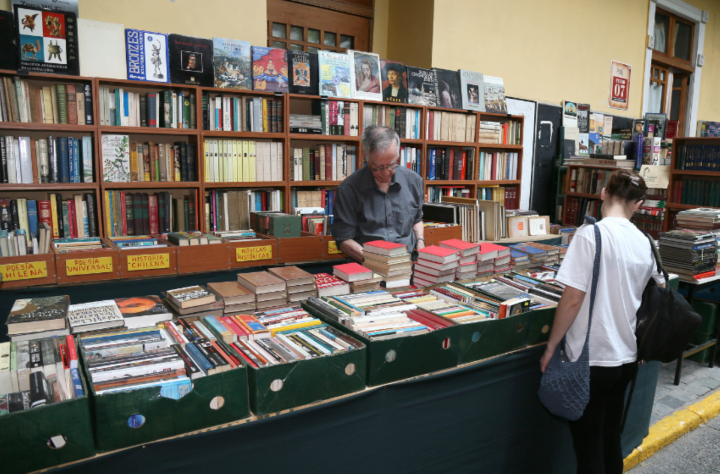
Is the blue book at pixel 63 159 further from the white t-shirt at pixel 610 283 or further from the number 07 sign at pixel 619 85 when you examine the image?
the number 07 sign at pixel 619 85

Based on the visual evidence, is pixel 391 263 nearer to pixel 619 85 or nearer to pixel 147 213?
pixel 147 213

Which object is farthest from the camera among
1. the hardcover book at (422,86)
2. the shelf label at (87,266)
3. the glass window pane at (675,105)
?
the glass window pane at (675,105)

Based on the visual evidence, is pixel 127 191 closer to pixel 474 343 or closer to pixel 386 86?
pixel 386 86

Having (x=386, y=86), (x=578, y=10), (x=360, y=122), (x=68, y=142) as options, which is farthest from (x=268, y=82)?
(x=578, y=10)

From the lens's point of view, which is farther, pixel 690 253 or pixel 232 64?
pixel 232 64

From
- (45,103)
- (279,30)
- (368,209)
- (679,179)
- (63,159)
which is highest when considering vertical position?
(279,30)

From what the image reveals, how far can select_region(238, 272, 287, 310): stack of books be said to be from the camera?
→ 182 cm

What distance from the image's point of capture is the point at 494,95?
495 centimetres

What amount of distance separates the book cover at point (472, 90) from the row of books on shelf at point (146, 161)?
265cm

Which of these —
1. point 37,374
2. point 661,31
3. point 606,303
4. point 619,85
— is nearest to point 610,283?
point 606,303

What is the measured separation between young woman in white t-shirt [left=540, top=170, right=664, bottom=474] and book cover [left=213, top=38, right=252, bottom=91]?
268 centimetres

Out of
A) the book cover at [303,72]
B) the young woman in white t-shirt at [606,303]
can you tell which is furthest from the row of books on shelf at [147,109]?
the young woman in white t-shirt at [606,303]

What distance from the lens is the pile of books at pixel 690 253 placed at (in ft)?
10.3

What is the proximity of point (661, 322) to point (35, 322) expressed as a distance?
210 cm
